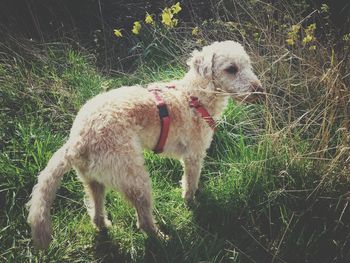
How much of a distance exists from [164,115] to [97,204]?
964 mm

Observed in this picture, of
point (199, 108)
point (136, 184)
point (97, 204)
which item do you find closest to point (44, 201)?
point (136, 184)

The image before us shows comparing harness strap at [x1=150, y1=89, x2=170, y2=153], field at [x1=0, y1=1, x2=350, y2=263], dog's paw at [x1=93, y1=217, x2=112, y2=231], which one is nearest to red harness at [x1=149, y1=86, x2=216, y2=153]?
harness strap at [x1=150, y1=89, x2=170, y2=153]

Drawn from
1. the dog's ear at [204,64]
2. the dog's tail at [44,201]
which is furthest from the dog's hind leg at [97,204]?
the dog's ear at [204,64]

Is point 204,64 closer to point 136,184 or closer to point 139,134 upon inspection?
point 139,134

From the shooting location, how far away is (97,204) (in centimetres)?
329

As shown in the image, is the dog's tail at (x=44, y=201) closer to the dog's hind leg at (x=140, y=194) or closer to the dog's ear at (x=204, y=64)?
the dog's hind leg at (x=140, y=194)

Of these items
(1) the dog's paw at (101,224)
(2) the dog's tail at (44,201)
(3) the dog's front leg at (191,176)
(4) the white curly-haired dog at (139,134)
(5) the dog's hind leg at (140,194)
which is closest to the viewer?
(2) the dog's tail at (44,201)

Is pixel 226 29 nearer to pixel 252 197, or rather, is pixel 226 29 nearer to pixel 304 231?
pixel 252 197

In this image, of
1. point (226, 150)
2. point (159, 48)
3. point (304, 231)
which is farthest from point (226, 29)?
point (304, 231)

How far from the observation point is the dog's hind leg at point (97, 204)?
3.25 metres

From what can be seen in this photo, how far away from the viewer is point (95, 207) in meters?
3.30

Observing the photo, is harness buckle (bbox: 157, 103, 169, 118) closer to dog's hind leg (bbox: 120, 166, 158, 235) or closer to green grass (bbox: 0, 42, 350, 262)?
dog's hind leg (bbox: 120, 166, 158, 235)

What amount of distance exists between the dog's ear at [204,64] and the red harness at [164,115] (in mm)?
235

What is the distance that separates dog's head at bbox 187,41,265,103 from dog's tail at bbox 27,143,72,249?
145 centimetres
